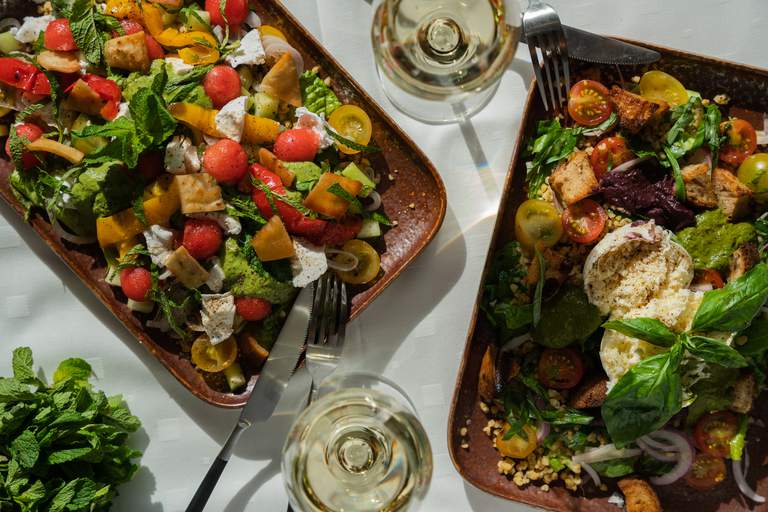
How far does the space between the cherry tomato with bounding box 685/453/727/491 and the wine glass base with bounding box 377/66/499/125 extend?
146cm

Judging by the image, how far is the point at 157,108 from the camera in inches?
79.7

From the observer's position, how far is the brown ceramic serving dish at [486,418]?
2.32 m

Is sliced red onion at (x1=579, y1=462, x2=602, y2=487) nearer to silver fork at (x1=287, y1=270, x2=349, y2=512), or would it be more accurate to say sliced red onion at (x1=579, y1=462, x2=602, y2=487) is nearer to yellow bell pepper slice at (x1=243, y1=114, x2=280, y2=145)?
silver fork at (x1=287, y1=270, x2=349, y2=512)

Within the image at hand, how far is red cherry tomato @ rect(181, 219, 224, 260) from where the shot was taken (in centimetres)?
219

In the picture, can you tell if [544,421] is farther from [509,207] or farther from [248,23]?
[248,23]

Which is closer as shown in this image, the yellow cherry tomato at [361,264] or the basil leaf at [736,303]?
the basil leaf at [736,303]

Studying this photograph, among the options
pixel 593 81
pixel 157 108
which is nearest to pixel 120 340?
pixel 157 108

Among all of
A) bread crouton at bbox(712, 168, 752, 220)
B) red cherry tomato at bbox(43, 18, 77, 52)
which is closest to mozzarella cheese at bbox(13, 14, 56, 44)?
red cherry tomato at bbox(43, 18, 77, 52)

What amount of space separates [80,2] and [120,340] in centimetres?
117

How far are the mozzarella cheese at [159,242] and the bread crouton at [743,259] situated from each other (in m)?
1.85

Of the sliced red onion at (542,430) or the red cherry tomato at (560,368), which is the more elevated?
the red cherry tomato at (560,368)

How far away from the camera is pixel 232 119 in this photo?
2162 millimetres

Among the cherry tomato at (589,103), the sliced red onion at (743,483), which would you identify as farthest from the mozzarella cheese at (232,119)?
the sliced red onion at (743,483)

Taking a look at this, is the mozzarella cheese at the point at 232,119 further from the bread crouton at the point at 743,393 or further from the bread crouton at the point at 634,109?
the bread crouton at the point at 743,393
